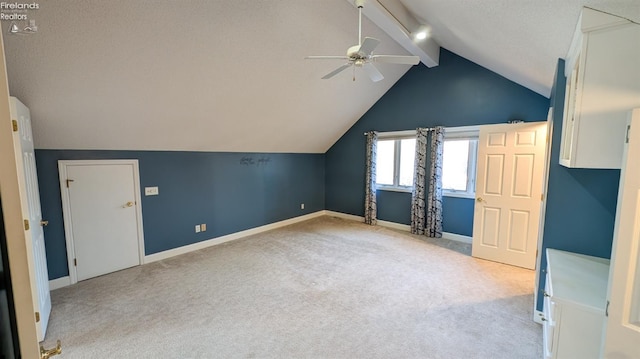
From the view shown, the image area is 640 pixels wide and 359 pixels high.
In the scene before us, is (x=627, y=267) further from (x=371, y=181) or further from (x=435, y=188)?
(x=371, y=181)

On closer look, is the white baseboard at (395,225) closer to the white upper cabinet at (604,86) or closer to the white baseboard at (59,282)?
the white upper cabinet at (604,86)

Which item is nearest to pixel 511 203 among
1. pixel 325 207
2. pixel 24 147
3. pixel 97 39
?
pixel 325 207

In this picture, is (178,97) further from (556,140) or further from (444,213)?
(444,213)

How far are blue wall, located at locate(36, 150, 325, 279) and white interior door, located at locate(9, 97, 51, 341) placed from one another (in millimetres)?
698

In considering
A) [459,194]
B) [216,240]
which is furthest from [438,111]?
[216,240]

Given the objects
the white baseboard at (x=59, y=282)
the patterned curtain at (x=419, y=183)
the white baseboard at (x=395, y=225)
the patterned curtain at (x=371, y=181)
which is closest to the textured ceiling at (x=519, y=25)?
the patterned curtain at (x=419, y=183)

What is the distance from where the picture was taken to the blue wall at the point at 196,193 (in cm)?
315

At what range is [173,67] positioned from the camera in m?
2.70

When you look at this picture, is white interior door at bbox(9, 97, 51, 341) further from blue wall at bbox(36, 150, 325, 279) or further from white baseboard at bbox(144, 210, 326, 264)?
white baseboard at bbox(144, 210, 326, 264)

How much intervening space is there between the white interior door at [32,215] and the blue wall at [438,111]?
5089 millimetres

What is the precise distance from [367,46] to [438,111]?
3.20 metres

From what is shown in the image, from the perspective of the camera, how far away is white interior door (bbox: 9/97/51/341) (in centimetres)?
204

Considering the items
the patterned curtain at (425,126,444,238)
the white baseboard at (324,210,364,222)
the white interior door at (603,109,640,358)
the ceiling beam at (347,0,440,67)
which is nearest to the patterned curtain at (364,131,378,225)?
the white baseboard at (324,210,364,222)

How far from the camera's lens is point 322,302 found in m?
2.85
